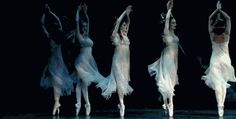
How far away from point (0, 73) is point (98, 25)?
8.38ft

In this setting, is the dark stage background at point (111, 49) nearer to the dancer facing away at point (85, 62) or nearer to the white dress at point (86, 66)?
the dancer facing away at point (85, 62)

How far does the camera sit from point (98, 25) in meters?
17.0

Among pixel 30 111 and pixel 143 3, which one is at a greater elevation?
pixel 143 3

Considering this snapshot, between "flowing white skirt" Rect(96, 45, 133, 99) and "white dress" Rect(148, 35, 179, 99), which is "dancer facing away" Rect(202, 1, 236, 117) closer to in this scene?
"white dress" Rect(148, 35, 179, 99)

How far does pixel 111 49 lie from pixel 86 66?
2.68 meters

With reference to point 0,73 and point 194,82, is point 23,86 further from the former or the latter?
point 194,82

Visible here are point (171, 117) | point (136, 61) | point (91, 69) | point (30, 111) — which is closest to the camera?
point (171, 117)

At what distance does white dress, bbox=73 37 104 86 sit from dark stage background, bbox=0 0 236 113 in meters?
2.09

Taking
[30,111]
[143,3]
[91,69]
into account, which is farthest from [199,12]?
[30,111]

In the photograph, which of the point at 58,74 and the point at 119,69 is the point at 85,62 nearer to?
the point at 58,74

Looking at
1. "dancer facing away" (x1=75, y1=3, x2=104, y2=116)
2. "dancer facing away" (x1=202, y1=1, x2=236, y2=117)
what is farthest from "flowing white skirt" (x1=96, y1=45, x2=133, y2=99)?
"dancer facing away" (x1=202, y1=1, x2=236, y2=117)

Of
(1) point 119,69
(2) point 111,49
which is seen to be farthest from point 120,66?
(2) point 111,49

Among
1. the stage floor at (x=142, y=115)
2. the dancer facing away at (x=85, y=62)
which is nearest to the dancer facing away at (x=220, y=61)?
the stage floor at (x=142, y=115)

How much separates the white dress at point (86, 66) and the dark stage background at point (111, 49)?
6.84ft
